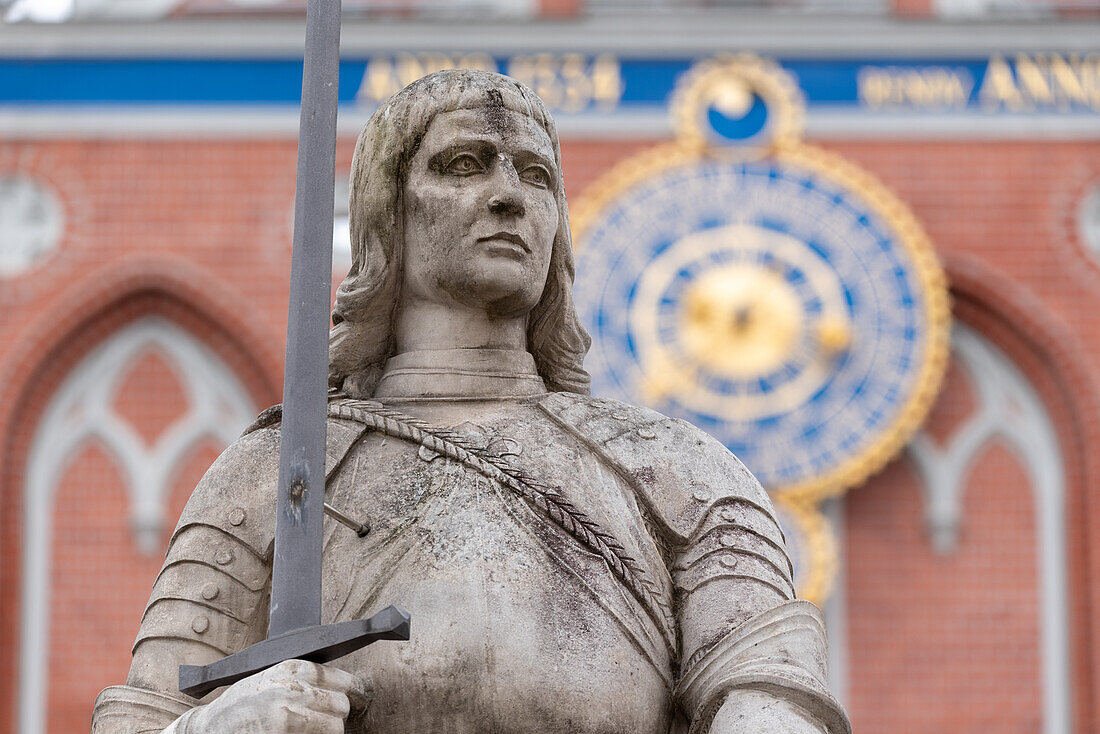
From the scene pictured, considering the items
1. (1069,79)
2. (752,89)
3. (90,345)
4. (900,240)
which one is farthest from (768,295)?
(90,345)

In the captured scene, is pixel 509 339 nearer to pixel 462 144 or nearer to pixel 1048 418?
pixel 462 144

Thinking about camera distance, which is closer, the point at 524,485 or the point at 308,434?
the point at 308,434

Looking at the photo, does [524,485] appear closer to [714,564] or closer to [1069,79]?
[714,564]

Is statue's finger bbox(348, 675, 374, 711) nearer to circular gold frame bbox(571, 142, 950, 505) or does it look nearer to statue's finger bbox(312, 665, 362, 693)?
statue's finger bbox(312, 665, 362, 693)

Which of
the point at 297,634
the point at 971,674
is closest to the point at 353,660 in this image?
the point at 297,634

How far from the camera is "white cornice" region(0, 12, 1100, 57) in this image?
16406 mm

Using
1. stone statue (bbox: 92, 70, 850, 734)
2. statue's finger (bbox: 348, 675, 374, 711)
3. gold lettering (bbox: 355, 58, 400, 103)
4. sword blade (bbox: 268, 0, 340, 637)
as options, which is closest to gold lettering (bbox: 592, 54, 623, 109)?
gold lettering (bbox: 355, 58, 400, 103)

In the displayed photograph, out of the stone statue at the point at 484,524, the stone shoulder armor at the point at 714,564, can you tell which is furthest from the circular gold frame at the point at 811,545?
the stone shoulder armor at the point at 714,564

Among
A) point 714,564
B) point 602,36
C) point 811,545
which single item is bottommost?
point 714,564

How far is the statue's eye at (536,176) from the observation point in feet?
15.6

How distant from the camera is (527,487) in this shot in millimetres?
4543

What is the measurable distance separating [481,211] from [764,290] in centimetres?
1172

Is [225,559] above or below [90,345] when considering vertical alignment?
below

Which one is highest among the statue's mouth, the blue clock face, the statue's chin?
the blue clock face
